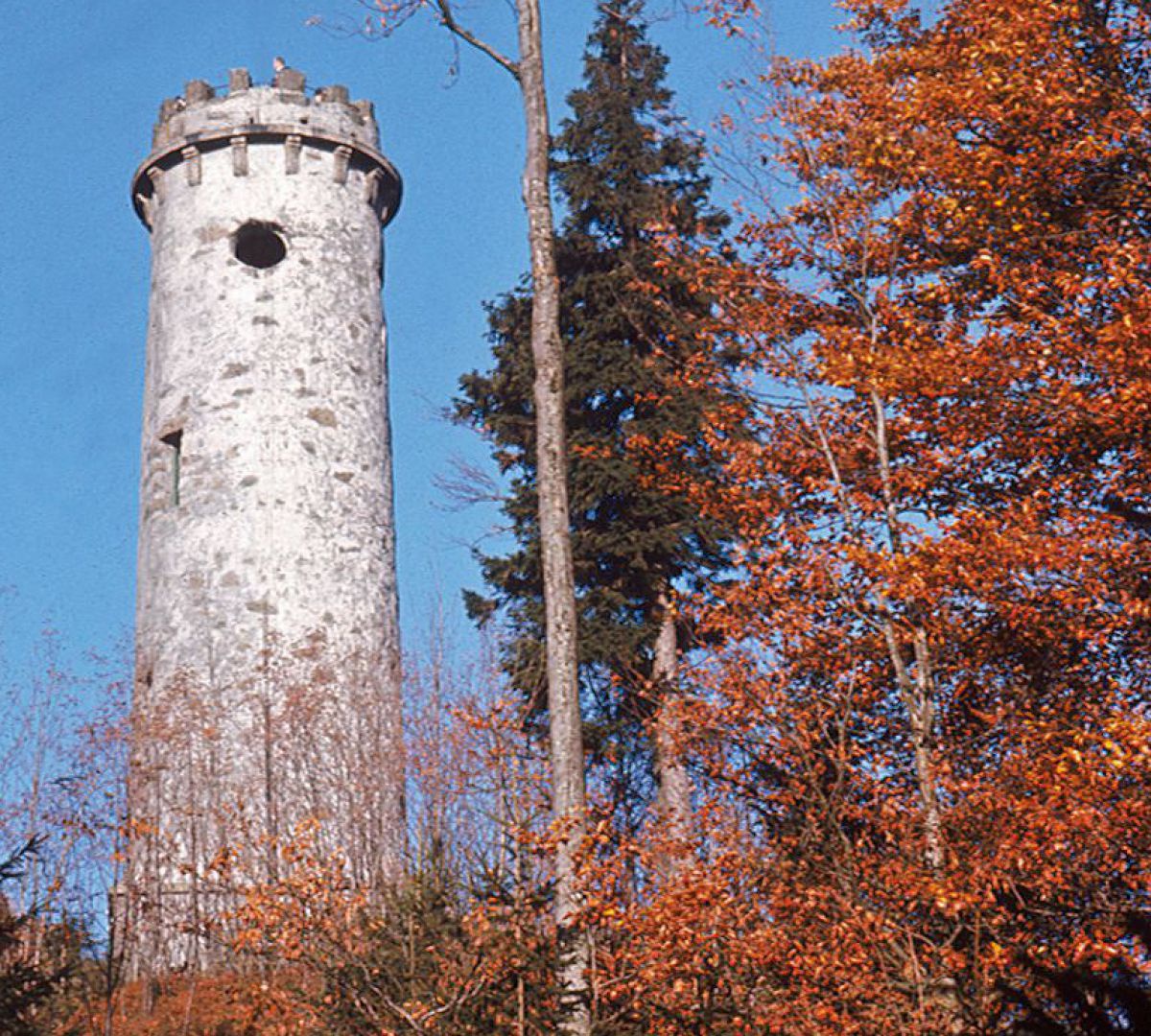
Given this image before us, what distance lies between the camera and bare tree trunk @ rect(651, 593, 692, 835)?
13.3 metres

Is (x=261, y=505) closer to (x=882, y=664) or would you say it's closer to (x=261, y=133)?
(x=261, y=133)

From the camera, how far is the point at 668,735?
1412cm

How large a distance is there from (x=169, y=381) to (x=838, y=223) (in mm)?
9396

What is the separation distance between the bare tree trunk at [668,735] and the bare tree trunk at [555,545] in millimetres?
3415

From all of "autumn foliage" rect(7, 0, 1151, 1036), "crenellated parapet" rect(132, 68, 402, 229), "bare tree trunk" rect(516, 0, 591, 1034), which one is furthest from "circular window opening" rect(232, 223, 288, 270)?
"bare tree trunk" rect(516, 0, 591, 1034)

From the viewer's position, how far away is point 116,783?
1553 centimetres

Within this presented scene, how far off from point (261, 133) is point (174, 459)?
467cm

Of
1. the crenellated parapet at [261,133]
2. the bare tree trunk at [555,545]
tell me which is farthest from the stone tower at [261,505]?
the bare tree trunk at [555,545]

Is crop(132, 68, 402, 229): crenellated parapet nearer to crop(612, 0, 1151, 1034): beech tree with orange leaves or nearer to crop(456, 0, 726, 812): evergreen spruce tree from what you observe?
crop(456, 0, 726, 812): evergreen spruce tree

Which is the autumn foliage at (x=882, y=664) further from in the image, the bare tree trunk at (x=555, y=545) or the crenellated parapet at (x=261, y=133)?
the crenellated parapet at (x=261, y=133)

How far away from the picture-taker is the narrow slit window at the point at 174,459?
18359 mm

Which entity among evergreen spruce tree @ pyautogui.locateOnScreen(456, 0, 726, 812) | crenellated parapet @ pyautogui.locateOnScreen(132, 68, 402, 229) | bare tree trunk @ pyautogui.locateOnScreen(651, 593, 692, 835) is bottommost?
bare tree trunk @ pyautogui.locateOnScreen(651, 593, 692, 835)

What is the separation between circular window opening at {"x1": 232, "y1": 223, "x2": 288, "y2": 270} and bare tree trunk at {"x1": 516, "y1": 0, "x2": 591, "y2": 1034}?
10.1 m

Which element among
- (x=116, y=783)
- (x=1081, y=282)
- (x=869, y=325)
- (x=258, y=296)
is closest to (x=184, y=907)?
(x=116, y=783)
